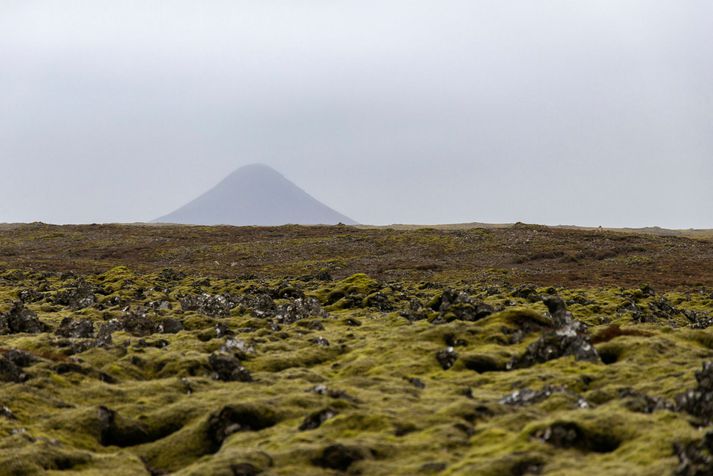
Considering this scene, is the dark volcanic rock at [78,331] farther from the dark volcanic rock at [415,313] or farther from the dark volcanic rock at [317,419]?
the dark volcanic rock at [317,419]

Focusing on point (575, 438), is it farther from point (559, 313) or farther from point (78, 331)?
point (78, 331)

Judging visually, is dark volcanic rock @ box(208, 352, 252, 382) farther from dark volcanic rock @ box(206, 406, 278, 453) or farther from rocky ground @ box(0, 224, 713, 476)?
dark volcanic rock @ box(206, 406, 278, 453)

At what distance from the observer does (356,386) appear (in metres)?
22.4

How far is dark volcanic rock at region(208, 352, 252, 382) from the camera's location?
77.7 ft

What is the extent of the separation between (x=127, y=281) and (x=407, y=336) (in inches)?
1676

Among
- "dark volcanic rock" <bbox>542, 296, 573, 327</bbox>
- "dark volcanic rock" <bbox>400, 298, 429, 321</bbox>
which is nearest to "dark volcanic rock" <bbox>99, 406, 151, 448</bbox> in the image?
"dark volcanic rock" <bbox>542, 296, 573, 327</bbox>

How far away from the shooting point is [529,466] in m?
13.6

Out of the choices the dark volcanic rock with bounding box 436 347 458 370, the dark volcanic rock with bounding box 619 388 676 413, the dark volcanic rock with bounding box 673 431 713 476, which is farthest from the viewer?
the dark volcanic rock with bounding box 436 347 458 370

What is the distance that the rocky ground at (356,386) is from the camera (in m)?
15.0

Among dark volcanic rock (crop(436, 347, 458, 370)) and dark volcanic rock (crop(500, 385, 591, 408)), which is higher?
dark volcanic rock (crop(500, 385, 591, 408))

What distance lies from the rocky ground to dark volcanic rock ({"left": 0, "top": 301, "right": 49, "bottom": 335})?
0.15 m

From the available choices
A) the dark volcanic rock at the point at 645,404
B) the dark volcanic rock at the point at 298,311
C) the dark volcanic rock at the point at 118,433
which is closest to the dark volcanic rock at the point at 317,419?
the dark volcanic rock at the point at 118,433

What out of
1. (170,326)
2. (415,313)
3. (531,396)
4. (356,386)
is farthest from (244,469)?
(415,313)

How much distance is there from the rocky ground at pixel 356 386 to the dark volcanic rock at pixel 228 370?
0.16 ft
